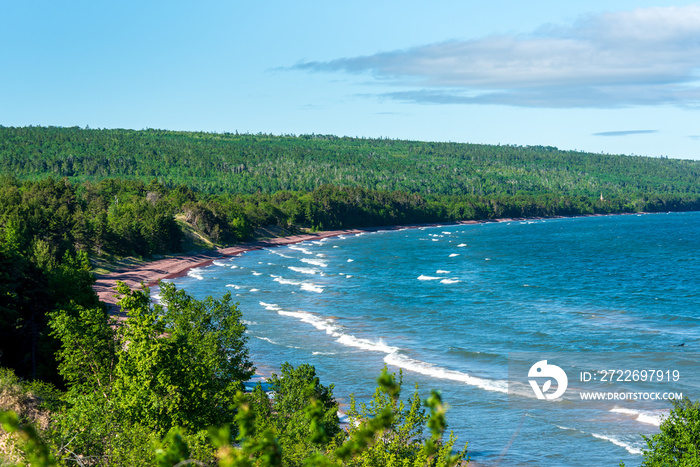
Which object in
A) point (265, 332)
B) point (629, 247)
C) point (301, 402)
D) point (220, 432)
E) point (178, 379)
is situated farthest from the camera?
point (629, 247)

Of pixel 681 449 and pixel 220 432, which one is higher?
pixel 220 432

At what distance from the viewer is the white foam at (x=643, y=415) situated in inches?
1557

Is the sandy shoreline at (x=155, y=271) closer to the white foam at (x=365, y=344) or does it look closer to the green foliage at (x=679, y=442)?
the white foam at (x=365, y=344)

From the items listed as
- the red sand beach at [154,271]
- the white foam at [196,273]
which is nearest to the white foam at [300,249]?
the red sand beach at [154,271]

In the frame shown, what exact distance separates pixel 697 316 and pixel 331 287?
49.8m

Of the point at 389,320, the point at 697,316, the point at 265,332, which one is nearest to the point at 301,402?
the point at 265,332

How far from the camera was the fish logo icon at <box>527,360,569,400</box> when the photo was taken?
4588cm

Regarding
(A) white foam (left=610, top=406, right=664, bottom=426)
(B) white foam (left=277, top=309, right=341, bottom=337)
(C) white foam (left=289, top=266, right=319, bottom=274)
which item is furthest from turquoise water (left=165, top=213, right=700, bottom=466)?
(C) white foam (left=289, top=266, right=319, bottom=274)

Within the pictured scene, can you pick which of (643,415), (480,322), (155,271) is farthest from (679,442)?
(155,271)

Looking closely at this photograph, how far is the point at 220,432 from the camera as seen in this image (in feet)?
18.5

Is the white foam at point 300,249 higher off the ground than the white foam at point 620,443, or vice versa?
the white foam at point 300,249

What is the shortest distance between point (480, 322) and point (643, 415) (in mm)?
31080

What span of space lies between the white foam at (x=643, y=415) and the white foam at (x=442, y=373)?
7.86 meters

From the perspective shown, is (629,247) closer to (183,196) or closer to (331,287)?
(331,287)
